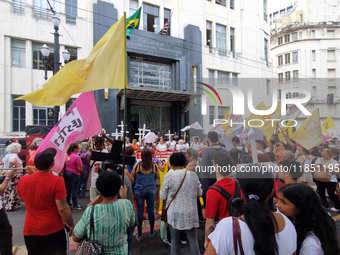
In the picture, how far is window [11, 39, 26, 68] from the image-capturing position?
12.9 meters

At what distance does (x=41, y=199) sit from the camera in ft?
7.89

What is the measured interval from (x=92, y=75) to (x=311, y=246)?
2.97 metres

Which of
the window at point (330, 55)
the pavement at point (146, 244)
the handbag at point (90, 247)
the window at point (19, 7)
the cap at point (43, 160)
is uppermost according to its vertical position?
the window at point (330, 55)

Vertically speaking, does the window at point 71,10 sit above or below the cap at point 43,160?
above

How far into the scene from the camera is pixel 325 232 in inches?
62.4

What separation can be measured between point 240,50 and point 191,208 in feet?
68.7

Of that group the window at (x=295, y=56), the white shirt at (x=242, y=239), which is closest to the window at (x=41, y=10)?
the white shirt at (x=242, y=239)

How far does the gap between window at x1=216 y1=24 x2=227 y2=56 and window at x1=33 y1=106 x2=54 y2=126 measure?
15.1 m

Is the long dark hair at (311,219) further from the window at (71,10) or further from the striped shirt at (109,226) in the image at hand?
the window at (71,10)

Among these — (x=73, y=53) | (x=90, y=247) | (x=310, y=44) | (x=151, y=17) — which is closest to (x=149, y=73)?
(x=151, y=17)

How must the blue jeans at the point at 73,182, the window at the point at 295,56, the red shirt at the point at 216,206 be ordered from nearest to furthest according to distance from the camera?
the red shirt at the point at 216,206 < the blue jeans at the point at 73,182 < the window at the point at 295,56

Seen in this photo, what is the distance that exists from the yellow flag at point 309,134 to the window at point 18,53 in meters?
15.2

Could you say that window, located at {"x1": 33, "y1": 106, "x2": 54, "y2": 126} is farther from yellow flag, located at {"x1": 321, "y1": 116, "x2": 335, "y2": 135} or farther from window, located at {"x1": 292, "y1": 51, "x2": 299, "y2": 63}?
window, located at {"x1": 292, "y1": 51, "x2": 299, "y2": 63}

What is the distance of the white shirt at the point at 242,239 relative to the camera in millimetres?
1340
